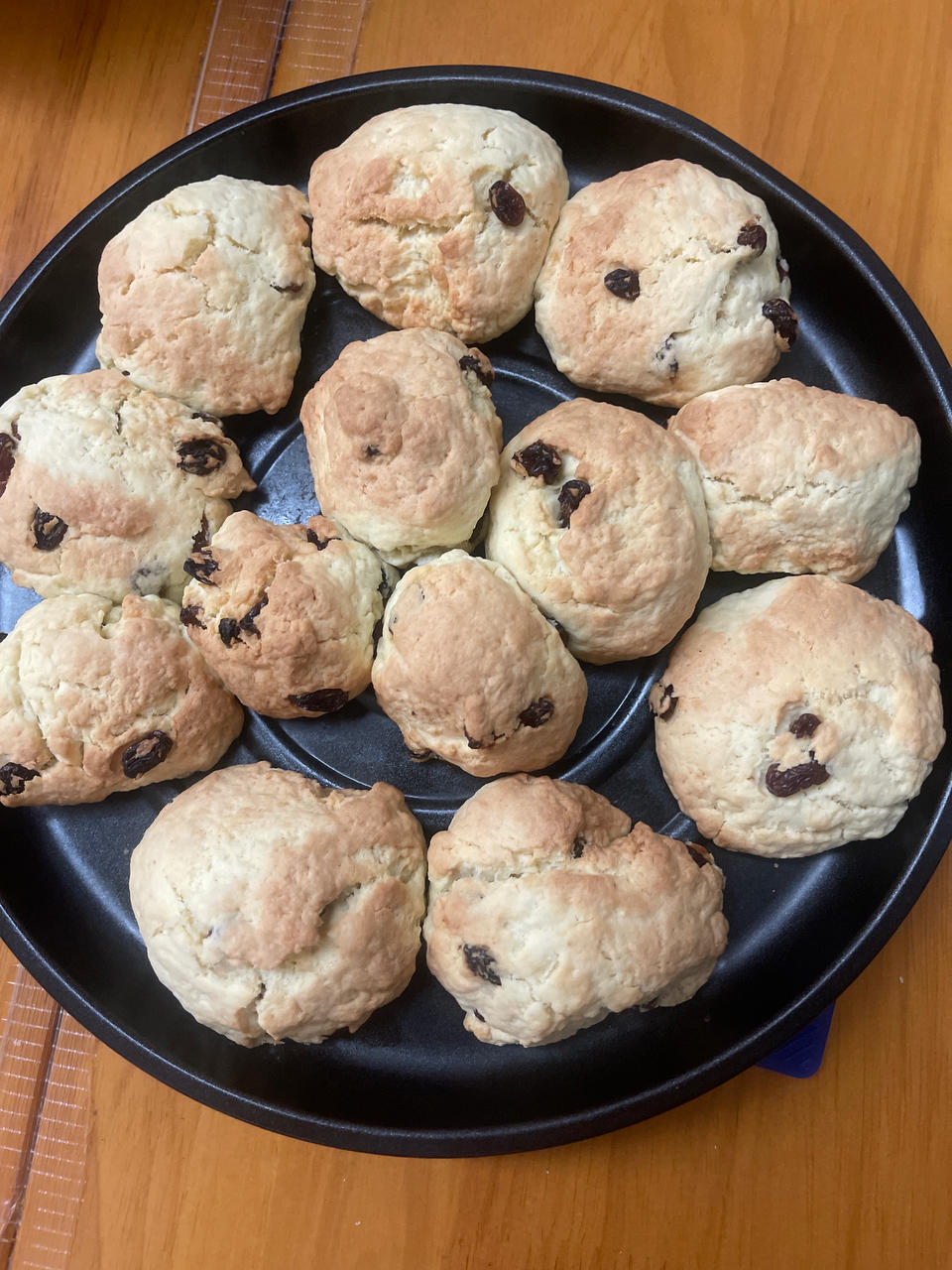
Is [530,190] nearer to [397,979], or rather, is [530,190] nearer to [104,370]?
[104,370]

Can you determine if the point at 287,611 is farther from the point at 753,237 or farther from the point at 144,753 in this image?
the point at 753,237

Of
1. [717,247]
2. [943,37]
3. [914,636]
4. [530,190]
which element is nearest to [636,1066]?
[914,636]

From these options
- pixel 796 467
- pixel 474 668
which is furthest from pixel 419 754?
pixel 796 467

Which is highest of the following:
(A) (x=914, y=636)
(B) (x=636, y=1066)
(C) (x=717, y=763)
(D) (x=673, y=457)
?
(D) (x=673, y=457)

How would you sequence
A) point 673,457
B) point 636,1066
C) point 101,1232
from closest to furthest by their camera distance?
point 673,457
point 636,1066
point 101,1232

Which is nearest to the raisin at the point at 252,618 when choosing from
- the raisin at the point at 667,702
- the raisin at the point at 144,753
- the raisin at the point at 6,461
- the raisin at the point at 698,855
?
the raisin at the point at 144,753

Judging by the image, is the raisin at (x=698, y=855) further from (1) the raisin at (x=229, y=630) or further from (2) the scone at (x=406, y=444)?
(1) the raisin at (x=229, y=630)

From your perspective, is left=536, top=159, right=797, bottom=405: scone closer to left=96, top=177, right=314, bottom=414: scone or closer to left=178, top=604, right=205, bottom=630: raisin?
left=96, top=177, right=314, bottom=414: scone
